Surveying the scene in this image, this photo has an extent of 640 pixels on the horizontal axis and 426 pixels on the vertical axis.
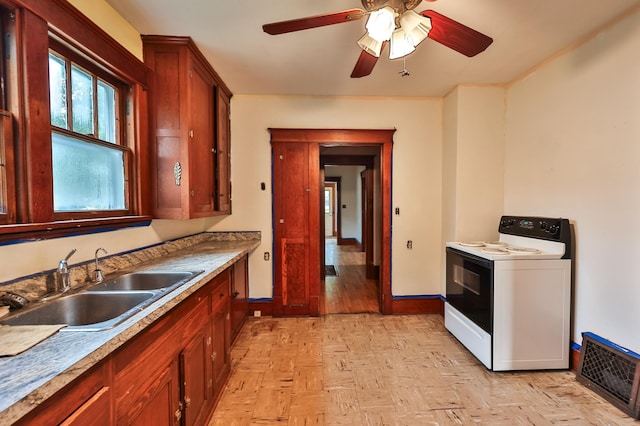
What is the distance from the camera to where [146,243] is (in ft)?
6.74

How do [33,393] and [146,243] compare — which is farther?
[146,243]

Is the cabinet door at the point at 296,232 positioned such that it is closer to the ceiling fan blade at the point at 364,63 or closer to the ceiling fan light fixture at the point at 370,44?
the ceiling fan blade at the point at 364,63

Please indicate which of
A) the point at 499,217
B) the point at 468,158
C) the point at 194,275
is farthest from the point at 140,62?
the point at 499,217

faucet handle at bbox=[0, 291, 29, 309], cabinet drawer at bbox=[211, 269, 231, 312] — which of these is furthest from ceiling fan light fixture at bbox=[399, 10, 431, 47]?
faucet handle at bbox=[0, 291, 29, 309]

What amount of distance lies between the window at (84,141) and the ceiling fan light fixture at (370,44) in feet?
5.24

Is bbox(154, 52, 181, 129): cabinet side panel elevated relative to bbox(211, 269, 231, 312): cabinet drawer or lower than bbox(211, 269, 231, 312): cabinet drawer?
elevated

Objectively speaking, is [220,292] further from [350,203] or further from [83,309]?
[350,203]

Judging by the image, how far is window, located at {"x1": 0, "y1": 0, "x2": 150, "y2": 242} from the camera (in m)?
1.11

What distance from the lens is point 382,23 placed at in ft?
4.55

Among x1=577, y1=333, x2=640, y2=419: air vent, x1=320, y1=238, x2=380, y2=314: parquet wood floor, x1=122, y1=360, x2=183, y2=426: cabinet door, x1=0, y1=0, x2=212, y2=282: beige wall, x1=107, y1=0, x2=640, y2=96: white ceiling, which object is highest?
x1=107, y1=0, x2=640, y2=96: white ceiling

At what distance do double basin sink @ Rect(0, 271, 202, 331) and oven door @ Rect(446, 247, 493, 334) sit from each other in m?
2.13

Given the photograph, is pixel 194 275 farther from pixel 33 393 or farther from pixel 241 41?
pixel 241 41

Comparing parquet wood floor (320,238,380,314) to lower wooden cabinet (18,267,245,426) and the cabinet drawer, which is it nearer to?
the cabinet drawer

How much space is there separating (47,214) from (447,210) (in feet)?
10.6
